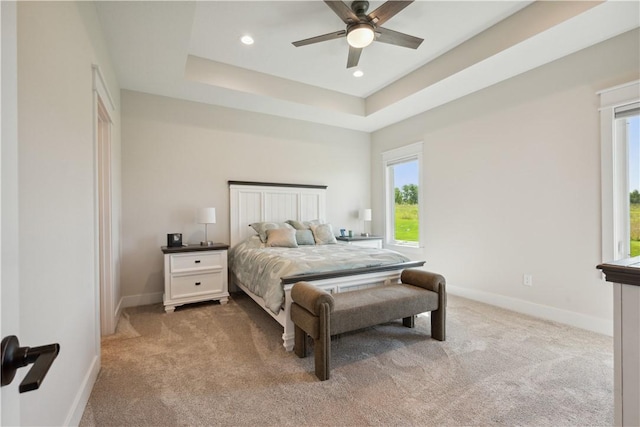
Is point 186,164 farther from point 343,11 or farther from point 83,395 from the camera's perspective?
point 83,395

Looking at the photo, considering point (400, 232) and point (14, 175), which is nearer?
point (14, 175)

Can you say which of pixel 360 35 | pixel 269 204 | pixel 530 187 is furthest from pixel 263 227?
pixel 530 187

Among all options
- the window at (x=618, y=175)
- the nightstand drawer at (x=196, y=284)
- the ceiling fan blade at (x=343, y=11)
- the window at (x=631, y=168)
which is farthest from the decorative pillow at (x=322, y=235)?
the window at (x=631, y=168)

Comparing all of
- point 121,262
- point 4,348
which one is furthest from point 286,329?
point 121,262

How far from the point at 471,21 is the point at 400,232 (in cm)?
324

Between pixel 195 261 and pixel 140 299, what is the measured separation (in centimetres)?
93

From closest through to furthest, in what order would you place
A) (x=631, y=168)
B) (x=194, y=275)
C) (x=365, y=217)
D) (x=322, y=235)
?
(x=631, y=168) < (x=194, y=275) < (x=322, y=235) < (x=365, y=217)

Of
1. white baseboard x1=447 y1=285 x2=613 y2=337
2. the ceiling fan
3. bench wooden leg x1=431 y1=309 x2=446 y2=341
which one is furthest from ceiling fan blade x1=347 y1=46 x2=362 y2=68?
white baseboard x1=447 y1=285 x2=613 y2=337

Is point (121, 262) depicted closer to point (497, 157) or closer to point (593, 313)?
point (497, 157)

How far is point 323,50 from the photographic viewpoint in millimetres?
3281

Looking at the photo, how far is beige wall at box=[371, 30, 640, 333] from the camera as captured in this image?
108 inches

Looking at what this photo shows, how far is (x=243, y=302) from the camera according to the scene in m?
3.71

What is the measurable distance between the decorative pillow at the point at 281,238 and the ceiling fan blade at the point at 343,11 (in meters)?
2.47

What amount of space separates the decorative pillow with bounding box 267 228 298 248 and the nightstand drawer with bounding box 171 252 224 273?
2.23 ft
